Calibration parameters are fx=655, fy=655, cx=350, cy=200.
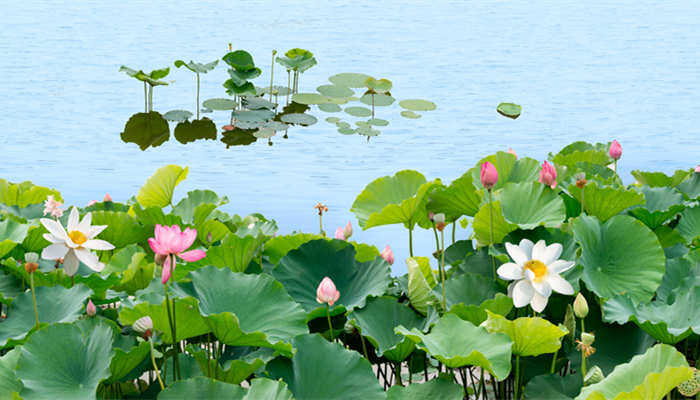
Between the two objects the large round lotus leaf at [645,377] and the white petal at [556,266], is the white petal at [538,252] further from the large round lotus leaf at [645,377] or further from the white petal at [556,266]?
the large round lotus leaf at [645,377]

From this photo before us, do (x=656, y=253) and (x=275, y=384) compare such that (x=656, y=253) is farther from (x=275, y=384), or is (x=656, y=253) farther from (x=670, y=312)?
(x=275, y=384)

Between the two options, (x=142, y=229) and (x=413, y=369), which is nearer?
(x=413, y=369)

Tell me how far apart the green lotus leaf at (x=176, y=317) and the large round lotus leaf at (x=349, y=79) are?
506 cm

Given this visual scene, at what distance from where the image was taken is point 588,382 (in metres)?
1.27

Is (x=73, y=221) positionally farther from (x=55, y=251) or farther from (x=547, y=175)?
(x=547, y=175)

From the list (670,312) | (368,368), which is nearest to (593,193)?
(670,312)

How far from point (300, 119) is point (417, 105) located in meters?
1.08

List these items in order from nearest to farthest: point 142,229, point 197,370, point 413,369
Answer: point 197,370, point 413,369, point 142,229

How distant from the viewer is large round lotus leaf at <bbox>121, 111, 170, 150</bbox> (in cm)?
489

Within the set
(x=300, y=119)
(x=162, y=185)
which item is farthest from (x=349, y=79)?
(x=162, y=185)

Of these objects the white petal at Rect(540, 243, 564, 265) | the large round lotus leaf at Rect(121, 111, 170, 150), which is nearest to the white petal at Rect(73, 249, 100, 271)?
the white petal at Rect(540, 243, 564, 265)

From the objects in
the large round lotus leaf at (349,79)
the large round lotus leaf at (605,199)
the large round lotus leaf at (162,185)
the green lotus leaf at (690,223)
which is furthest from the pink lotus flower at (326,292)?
the large round lotus leaf at (349,79)

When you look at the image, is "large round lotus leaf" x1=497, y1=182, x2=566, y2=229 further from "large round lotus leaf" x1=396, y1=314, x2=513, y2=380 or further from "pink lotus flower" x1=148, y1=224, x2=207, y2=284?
"pink lotus flower" x1=148, y1=224, x2=207, y2=284

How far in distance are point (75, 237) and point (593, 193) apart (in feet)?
4.27
